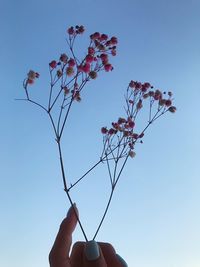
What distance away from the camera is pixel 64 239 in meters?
2.51

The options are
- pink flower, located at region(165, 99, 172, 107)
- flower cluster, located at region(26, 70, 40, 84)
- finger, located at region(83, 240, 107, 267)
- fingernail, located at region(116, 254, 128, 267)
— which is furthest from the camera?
pink flower, located at region(165, 99, 172, 107)

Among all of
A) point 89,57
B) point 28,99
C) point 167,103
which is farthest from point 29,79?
point 167,103

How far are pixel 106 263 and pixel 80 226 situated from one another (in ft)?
1.80

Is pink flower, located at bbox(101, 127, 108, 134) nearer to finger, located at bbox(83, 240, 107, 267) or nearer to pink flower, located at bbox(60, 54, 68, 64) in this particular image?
pink flower, located at bbox(60, 54, 68, 64)

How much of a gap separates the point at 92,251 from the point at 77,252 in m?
0.19

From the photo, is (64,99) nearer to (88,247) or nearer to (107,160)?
(107,160)

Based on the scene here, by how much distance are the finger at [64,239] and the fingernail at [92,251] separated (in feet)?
0.44

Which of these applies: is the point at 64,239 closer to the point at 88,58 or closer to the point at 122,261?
the point at 122,261

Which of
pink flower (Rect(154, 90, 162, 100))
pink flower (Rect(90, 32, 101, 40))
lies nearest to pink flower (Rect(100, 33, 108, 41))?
pink flower (Rect(90, 32, 101, 40))

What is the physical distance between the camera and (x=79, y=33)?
4.51 m

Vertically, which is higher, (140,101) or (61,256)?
(140,101)

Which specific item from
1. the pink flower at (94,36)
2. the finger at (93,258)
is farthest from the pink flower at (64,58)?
the finger at (93,258)

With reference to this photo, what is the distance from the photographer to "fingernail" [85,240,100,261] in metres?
A: 2.40

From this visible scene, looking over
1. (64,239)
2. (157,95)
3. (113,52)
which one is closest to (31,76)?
(113,52)
